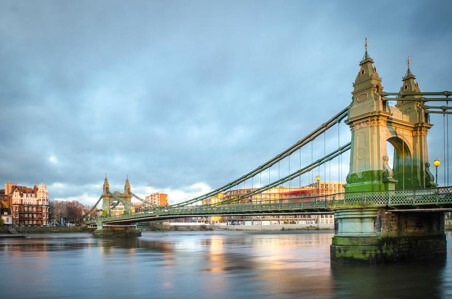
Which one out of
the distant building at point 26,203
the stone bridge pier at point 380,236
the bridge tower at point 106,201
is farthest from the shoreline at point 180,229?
the stone bridge pier at point 380,236

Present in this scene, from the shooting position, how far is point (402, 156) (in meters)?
37.0

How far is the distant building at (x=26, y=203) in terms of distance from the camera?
423ft

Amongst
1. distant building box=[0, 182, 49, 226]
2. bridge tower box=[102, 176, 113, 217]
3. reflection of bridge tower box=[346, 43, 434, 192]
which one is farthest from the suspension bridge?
distant building box=[0, 182, 49, 226]

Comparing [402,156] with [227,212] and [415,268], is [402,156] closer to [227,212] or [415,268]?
[415,268]

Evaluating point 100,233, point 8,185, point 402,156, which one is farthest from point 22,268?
point 8,185

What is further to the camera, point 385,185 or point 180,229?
point 180,229

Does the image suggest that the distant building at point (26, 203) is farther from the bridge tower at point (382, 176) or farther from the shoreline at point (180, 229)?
the bridge tower at point (382, 176)

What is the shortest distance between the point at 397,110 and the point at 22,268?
106ft

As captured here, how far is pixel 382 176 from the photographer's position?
32500 mm

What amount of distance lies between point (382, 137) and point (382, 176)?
9.63 feet

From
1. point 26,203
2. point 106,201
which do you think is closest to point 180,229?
point 26,203

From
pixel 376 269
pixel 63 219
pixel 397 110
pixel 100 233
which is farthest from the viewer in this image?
pixel 63 219

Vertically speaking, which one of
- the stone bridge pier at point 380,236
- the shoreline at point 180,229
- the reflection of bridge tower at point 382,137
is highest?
the reflection of bridge tower at point 382,137

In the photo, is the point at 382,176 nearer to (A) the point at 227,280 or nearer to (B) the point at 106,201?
(A) the point at 227,280
